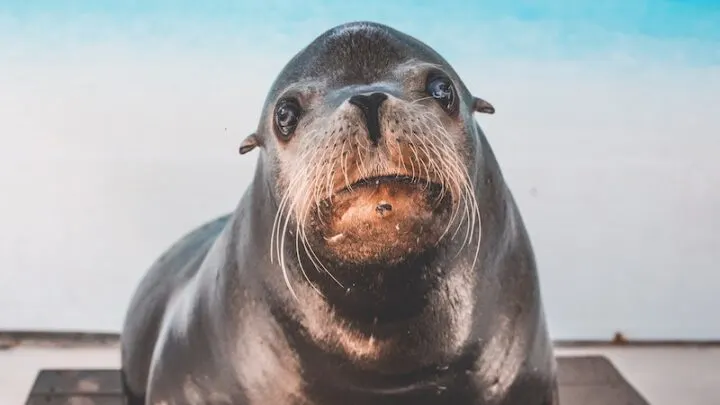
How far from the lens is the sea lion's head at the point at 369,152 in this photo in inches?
59.2

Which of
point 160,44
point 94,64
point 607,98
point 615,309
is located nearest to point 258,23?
point 160,44

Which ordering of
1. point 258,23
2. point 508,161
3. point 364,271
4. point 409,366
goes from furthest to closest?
point 508,161 < point 258,23 < point 409,366 < point 364,271

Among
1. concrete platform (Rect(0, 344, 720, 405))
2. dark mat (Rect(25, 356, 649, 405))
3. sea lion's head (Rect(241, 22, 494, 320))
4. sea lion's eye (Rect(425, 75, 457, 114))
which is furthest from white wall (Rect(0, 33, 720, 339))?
sea lion's eye (Rect(425, 75, 457, 114))

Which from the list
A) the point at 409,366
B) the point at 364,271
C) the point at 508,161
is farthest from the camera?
the point at 508,161

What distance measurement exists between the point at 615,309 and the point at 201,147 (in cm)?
175

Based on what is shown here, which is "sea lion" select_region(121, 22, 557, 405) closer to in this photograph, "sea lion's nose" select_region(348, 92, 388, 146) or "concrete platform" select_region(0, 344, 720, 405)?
"sea lion's nose" select_region(348, 92, 388, 146)

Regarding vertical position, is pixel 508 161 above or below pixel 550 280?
above

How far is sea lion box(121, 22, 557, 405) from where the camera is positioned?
1.54 meters

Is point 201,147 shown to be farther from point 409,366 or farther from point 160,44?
point 409,366

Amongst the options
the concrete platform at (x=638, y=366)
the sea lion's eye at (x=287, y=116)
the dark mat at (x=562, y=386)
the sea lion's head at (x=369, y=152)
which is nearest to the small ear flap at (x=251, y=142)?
the sea lion's head at (x=369, y=152)

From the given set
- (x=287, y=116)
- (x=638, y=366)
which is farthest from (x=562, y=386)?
(x=287, y=116)

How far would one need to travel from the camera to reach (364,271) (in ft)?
5.52

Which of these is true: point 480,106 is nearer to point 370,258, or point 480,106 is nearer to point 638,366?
point 370,258

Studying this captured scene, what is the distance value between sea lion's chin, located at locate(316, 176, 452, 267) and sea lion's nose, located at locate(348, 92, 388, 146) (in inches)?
2.7
